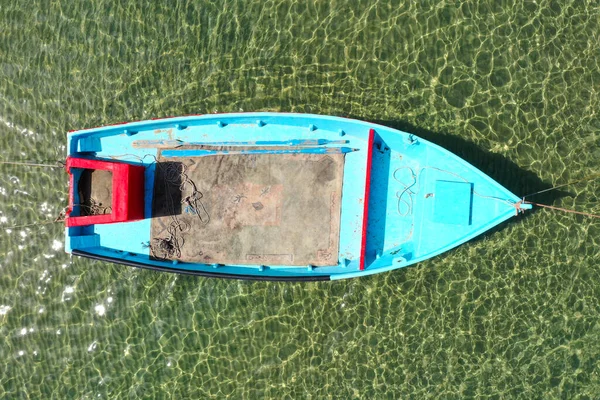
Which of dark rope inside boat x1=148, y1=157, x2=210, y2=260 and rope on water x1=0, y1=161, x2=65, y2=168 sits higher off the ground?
rope on water x1=0, y1=161, x2=65, y2=168

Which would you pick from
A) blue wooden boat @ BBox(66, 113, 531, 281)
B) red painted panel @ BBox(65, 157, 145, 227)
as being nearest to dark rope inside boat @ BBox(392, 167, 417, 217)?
blue wooden boat @ BBox(66, 113, 531, 281)

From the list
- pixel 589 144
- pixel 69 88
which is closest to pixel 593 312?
pixel 589 144

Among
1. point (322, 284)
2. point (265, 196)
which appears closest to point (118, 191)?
point (265, 196)

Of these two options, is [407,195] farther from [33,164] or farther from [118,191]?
[33,164]

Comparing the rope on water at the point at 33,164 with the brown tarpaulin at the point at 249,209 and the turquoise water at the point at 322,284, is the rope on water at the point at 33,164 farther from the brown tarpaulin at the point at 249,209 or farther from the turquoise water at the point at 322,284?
the brown tarpaulin at the point at 249,209

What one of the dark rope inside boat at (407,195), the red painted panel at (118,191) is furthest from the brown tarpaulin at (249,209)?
the dark rope inside boat at (407,195)

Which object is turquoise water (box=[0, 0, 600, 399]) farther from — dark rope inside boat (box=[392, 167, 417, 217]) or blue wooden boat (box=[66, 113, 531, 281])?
dark rope inside boat (box=[392, 167, 417, 217])
